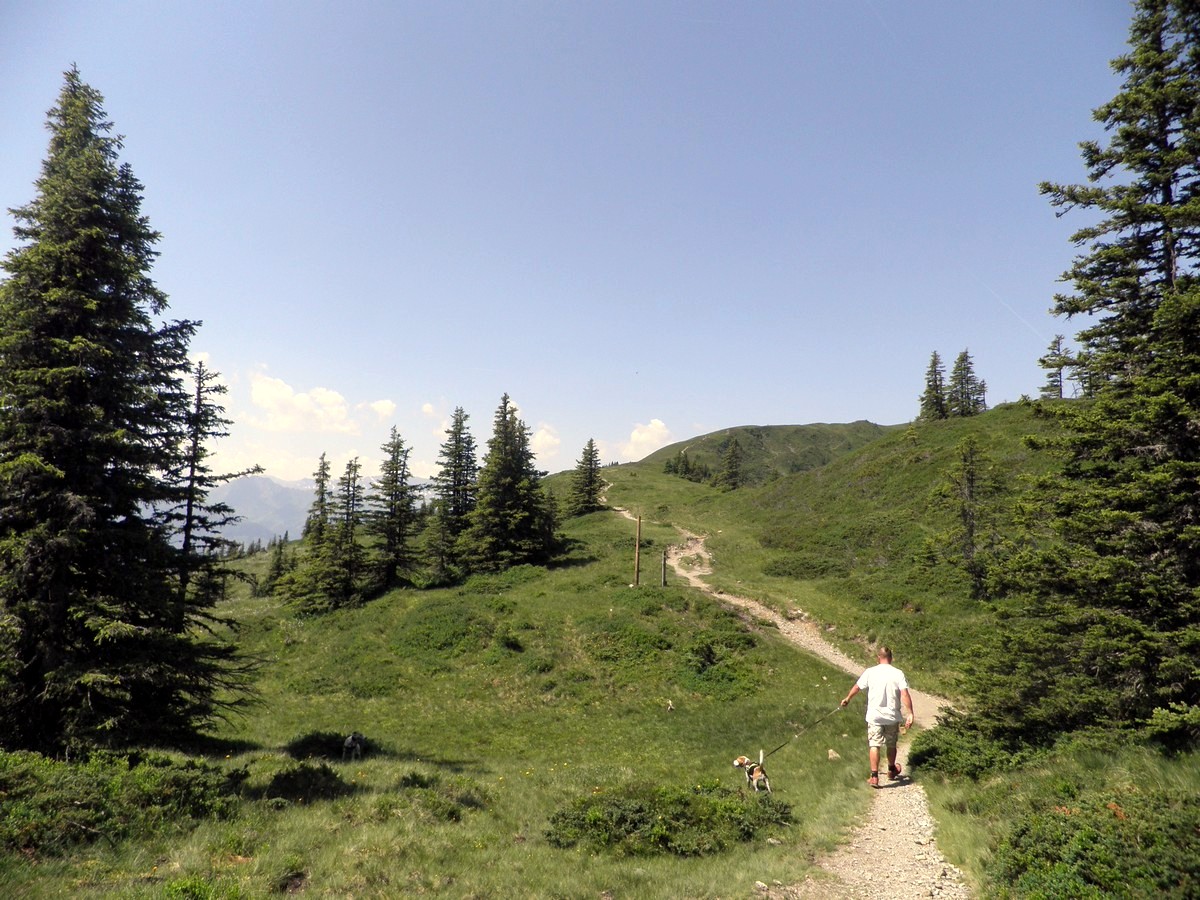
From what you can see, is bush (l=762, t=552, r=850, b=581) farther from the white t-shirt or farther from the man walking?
the white t-shirt

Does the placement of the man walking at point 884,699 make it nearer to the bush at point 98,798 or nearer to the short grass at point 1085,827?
the short grass at point 1085,827

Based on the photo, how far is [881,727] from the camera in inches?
421

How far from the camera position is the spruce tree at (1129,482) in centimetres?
930

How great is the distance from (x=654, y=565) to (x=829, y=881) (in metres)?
39.6

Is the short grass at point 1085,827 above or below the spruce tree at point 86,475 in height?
below

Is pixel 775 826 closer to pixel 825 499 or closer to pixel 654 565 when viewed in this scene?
pixel 654 565

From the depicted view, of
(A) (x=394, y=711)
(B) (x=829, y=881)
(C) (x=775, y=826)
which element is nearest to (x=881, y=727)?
(C) (x=775, y=826)

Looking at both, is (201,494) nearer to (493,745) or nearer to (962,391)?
(493,745)

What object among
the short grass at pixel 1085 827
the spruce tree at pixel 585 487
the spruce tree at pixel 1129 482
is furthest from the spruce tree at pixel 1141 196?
the spruce tree at pixel 585 487

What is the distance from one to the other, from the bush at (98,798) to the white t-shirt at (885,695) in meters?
12.3

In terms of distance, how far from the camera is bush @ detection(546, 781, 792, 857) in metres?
9.20

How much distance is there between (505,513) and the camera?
147 ft

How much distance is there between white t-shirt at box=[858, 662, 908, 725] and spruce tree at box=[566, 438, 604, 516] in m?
61.5

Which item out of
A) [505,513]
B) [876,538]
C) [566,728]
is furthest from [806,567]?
[566,728]
